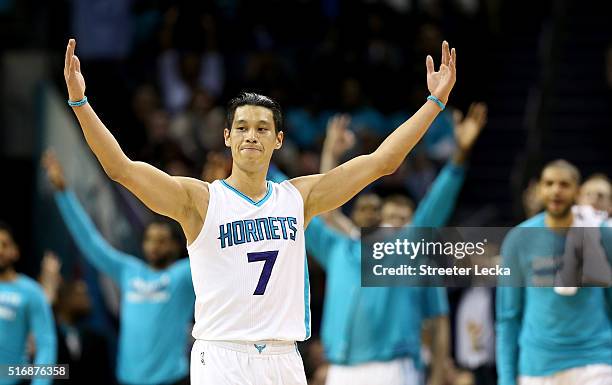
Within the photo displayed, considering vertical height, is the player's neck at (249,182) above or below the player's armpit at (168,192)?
above

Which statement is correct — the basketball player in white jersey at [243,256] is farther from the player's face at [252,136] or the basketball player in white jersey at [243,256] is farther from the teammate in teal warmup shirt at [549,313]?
the teammate in teal warmup shirt at [549,313]

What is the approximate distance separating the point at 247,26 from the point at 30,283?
23.5 ft

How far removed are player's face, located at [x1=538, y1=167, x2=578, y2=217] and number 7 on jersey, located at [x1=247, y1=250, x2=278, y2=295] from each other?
308 cm

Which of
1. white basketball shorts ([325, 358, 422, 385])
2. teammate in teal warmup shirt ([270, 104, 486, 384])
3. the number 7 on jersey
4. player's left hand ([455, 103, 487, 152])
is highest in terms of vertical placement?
player's left hand ([455, 103, 487, 152])

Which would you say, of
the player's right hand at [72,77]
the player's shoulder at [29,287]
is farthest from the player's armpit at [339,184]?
the player's shoulder at [29,287]

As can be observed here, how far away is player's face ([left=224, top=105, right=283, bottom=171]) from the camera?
613cm

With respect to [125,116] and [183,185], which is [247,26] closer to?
[125,116]

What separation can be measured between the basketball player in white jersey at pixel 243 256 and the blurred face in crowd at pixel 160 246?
4626 mm

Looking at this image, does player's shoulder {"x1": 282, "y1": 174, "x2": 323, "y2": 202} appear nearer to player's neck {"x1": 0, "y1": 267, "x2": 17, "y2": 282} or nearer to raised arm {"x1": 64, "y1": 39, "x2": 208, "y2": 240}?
raised arm {"x1": 64, "y1": 39, "x2": 208, "y2": 240}

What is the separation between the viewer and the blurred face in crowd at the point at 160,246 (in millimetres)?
10844

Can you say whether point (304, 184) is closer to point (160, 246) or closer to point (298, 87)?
point (160, 246)

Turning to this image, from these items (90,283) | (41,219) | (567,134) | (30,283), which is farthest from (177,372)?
(567,134)

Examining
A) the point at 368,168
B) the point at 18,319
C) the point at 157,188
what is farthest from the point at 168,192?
the point at 18,319

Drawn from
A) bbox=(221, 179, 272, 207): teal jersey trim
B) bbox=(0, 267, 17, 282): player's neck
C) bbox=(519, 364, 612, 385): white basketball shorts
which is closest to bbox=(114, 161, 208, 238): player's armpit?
bbox=(221, 179, 272, 207): teal jersey trim
